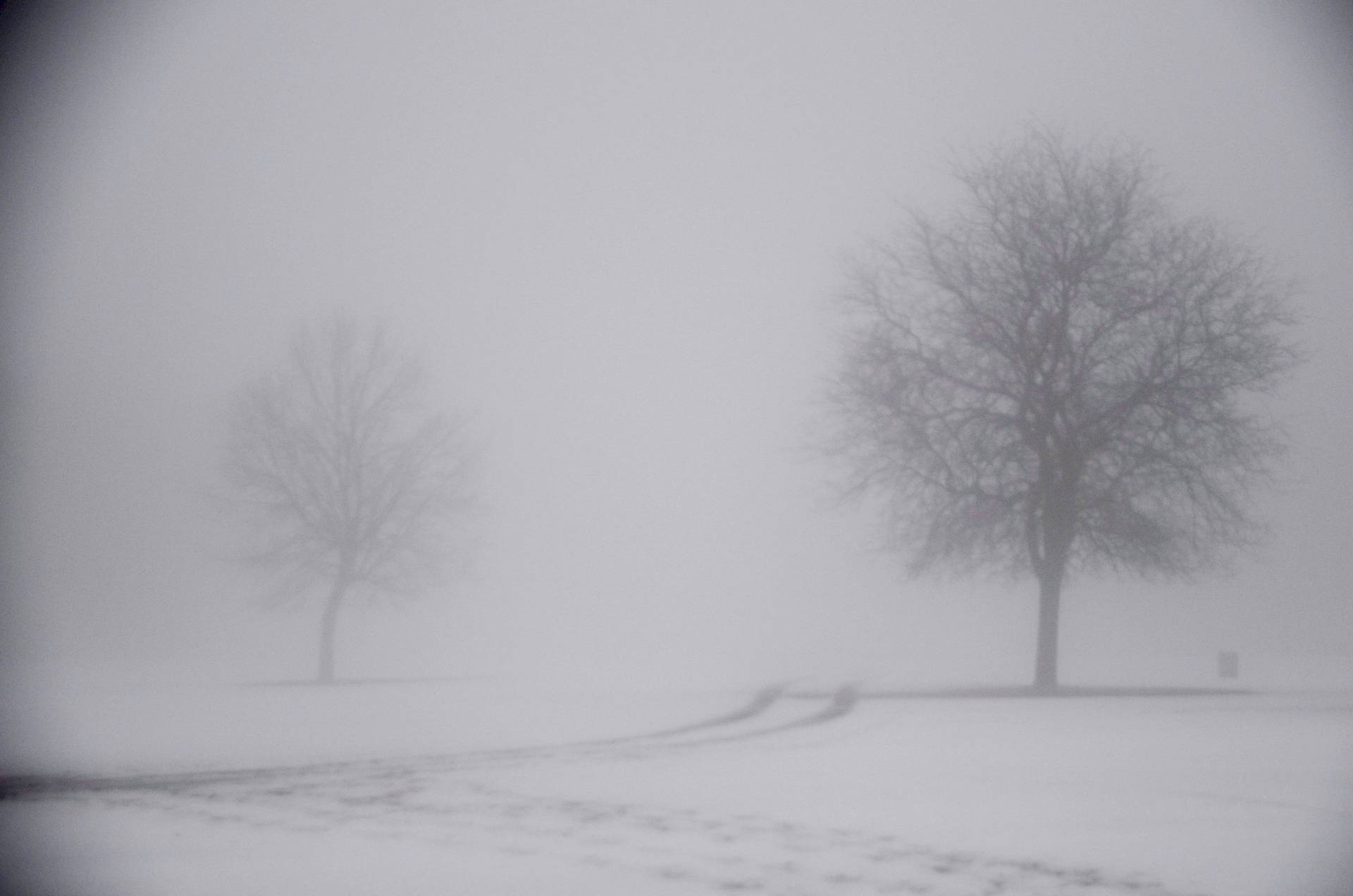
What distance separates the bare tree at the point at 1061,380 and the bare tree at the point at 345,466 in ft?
57.6

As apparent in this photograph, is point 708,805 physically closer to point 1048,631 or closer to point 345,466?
point 1048,631

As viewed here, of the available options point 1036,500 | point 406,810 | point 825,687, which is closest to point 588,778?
point 406,810

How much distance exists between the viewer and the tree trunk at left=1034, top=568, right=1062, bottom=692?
90.7 feet

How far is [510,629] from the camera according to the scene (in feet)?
248

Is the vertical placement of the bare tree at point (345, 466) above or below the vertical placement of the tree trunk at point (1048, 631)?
above

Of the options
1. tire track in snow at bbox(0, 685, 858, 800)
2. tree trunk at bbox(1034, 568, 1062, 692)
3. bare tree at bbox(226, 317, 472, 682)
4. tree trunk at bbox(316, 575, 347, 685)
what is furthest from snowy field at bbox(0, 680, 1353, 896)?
bare tree at bbox(226, 317, 472, 682)

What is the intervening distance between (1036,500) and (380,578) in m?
22.7

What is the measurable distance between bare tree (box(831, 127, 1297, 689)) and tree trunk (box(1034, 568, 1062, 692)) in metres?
0.06

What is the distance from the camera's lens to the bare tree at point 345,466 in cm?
3919

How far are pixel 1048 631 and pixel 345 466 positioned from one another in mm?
23511

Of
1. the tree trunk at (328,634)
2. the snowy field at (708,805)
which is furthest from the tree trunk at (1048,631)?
the tree trunk at (328,634)

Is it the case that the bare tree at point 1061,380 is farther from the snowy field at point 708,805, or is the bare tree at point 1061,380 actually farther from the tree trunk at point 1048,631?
the snowy field at point 708,805

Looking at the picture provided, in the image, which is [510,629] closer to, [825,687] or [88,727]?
[825,687]

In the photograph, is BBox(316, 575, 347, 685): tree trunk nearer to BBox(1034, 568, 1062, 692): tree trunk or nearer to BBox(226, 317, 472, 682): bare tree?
BBox(226, 317, 472, 682): bare tree
